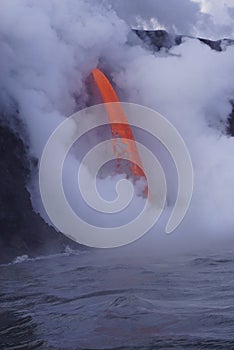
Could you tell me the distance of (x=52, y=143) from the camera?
59.0ft

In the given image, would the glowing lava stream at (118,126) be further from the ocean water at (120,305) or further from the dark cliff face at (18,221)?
the ocean water at (120,305)

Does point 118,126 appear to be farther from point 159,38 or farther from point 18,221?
point 18,221

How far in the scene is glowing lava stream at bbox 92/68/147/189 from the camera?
23.8m

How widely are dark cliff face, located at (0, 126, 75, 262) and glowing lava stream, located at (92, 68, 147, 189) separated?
723 cm

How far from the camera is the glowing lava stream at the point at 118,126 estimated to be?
23797 mm

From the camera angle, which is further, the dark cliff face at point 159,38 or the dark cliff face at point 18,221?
the dark cliff face at point 159,38

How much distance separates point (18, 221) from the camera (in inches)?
617

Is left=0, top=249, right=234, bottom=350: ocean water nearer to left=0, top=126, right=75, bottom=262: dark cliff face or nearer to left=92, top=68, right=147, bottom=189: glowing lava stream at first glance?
left=0, top=126, right=75, bottom=262: dark cliff face

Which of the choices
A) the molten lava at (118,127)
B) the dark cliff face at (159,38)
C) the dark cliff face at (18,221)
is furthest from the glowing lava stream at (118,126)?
the dark cliff face at (18,221)

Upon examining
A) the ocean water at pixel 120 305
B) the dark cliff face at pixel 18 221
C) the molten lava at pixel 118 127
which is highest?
the molten lava at pixel 118 127

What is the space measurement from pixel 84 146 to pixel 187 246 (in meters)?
7.49

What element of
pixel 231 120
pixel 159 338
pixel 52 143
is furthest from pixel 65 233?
pixel 231 120

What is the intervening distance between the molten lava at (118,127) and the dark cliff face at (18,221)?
715 cm

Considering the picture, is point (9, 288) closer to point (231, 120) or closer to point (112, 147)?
point (112, 147)
